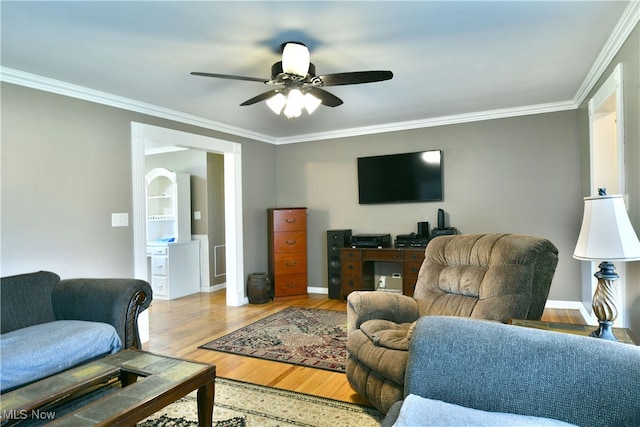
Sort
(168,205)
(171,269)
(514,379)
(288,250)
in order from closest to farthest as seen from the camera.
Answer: (514,379) < (288,250) < (171,269) < (168,205)

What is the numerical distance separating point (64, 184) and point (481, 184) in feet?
14.3

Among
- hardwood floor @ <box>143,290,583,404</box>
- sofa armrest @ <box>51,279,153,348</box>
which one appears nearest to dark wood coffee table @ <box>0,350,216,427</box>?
sofa armrest @ <box>51,279,153,348</box>

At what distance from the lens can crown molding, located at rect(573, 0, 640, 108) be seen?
212 cm

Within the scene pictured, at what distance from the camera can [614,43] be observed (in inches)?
99.0

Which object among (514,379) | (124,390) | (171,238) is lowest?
(124,390)

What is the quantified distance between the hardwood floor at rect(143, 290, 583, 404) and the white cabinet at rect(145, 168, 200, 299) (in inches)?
9.3

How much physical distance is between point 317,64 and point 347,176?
2.62 meters

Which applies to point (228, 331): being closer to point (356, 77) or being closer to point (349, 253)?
point (349, 253)

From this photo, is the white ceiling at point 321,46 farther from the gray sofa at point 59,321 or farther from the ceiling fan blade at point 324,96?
the gray sofa at point 59,321

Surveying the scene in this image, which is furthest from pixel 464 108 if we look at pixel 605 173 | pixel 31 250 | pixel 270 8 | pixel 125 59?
pixel 31 250

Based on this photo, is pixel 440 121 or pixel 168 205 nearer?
pixel 440 121

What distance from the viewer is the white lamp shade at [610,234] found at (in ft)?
6.01

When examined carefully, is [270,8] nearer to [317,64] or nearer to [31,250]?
[317,64]

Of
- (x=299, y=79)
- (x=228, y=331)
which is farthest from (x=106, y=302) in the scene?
(x=299, y=79)
